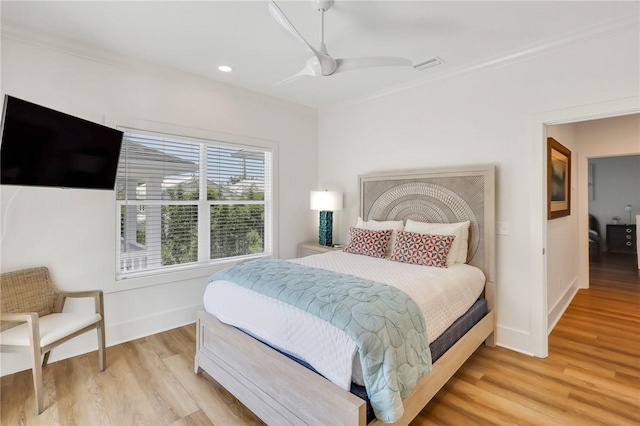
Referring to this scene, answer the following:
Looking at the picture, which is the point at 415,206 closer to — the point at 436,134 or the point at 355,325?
the point at 436,134

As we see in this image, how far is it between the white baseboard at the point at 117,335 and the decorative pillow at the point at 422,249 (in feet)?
7.70

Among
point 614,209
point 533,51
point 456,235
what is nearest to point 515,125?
point 533,51

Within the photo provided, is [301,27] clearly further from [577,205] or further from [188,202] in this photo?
[577,205]

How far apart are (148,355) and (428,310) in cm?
242

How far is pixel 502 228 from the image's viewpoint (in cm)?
295

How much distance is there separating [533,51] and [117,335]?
460cm

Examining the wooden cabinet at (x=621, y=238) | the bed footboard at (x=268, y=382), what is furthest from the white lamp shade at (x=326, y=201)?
the wooden cabinet at (x=621, y=238)

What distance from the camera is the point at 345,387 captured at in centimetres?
150

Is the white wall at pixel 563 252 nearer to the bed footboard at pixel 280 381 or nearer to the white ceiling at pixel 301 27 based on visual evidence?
the white ceiling at pixel 301 27

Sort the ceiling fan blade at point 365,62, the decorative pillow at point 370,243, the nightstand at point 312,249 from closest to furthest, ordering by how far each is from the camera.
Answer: the ceiling fan blade at point 365,62 → the decorative pillow at point 370,243 → the nightstand at point 312,249

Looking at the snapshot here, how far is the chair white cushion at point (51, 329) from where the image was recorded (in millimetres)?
2016

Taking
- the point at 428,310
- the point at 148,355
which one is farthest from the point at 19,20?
the point at 428,310

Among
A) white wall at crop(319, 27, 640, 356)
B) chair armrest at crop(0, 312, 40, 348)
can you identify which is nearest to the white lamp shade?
white wall at crop(319, 27, 640, 356)

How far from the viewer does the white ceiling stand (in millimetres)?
2174
